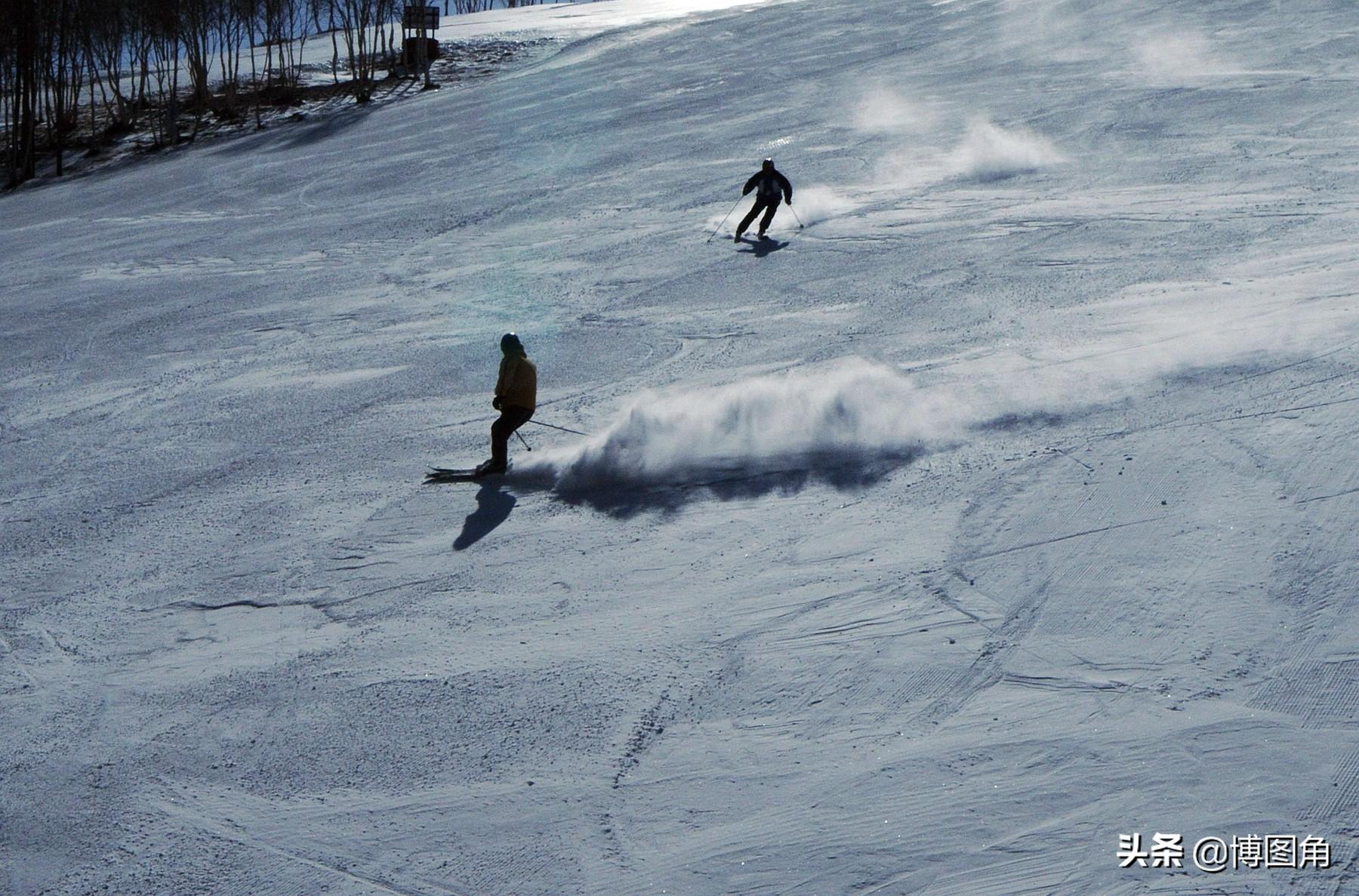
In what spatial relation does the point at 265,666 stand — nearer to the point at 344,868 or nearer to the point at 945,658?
the point at 344,868

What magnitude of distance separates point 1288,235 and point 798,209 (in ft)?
22.3

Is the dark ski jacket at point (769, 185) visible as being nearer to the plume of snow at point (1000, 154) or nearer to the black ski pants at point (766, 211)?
the black ski pants at point (766, 211)

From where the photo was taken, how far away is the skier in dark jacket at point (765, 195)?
1698cm

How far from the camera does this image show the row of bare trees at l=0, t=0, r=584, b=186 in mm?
33781

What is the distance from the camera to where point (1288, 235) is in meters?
13.9

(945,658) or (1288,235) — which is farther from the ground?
(1288,235)

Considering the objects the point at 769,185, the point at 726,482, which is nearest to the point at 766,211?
the point at 769,185

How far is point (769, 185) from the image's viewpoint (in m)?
17.1

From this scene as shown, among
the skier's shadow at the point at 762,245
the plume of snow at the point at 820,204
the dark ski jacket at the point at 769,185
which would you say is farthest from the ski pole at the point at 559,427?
the plume of snow at the point at 820,204

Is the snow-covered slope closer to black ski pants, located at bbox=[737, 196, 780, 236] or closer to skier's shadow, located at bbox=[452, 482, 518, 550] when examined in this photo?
skier's shadow, located at bbox=[452, 482, 518, 550]

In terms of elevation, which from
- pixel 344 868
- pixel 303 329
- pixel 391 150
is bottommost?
pixel 344 868

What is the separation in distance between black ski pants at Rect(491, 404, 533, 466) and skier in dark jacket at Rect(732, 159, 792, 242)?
8080 millimetres

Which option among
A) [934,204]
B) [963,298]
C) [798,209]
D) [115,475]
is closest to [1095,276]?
[963,298]

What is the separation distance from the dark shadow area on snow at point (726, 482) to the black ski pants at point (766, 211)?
804 cm
